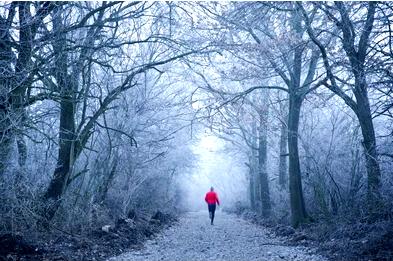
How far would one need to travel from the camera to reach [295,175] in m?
13.7

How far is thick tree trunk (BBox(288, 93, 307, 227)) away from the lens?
44.5 ft

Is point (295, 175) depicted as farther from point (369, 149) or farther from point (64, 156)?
point (64, 156)

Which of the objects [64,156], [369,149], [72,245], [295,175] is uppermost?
[369,149]

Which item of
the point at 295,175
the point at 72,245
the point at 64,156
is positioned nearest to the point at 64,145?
the point at 64,156

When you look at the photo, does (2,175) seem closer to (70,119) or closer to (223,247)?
(70,119)

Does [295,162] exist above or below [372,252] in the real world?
above

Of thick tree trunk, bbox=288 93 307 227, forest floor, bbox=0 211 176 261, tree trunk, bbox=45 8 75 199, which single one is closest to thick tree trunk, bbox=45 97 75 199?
tree trunk, bbox=45 8 75 199

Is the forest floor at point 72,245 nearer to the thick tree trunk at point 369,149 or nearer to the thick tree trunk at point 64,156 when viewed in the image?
the thick tree trunk at point 64,156

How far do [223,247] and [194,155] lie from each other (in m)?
23.2

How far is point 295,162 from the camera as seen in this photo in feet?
45.0

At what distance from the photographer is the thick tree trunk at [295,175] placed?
1355 centimetres

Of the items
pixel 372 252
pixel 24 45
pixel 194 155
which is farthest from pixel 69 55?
pixel 194 155

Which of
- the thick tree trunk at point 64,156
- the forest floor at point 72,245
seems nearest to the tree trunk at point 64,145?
the thick tree trunk at point 64,156

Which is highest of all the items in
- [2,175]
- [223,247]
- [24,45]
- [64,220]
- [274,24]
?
[274,24]
